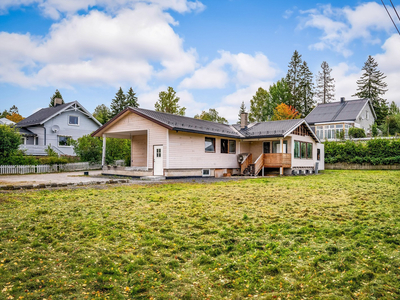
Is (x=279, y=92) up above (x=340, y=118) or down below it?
above

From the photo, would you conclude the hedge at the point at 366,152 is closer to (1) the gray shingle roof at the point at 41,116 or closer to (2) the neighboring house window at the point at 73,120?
(2) the neighboring house window at the point at 73,120

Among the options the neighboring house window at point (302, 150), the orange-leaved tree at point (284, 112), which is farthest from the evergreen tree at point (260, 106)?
the neighboring house window at point (302, 150)

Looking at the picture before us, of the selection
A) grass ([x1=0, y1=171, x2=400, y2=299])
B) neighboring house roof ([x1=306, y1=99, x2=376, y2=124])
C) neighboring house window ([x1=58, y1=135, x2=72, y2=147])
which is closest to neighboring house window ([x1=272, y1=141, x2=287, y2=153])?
grass ([x1=0, y1=171, x2=400, y2=299])

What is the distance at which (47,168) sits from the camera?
22797mm

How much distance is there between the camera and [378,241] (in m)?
5.02

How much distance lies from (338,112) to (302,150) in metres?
19.3

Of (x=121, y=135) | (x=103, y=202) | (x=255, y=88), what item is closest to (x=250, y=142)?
(x=121, y=135)

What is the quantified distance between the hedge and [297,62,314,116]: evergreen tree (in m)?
23.0

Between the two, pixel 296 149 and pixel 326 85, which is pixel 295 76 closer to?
pixel 326 85

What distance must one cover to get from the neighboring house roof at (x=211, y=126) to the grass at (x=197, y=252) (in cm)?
1080

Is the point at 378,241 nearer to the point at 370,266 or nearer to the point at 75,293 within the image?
the point at 370,266

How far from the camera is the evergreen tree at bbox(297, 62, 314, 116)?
168ft

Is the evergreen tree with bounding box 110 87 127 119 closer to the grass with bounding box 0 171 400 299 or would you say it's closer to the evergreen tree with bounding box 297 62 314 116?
the evergreen tree with bounding box 297 62 314 116

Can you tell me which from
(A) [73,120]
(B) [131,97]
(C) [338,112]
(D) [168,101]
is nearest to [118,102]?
(B) [131,97]
